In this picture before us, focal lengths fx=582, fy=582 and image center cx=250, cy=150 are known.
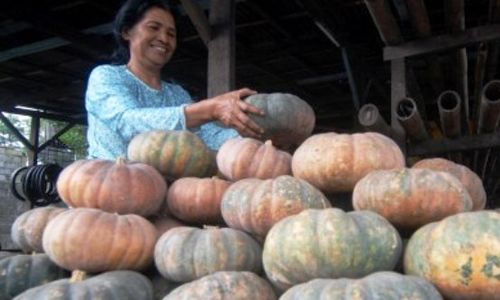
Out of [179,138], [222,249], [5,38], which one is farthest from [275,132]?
[5,38]

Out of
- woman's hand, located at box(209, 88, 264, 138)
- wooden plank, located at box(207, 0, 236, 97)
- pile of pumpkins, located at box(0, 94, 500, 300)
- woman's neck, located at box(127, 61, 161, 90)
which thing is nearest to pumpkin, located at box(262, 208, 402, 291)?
pile of pumpkins, located at box(0, 94, 500, 300)

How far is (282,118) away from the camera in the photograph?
9.60ft

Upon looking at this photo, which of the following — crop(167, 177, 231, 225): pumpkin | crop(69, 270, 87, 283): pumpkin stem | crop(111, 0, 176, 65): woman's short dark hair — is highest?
crop(111, 0, 176, 65): woman's short dark hair

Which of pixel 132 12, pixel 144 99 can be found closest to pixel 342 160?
pixel 144 99

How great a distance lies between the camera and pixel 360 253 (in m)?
1.73

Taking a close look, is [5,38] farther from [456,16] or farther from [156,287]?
[156,287]

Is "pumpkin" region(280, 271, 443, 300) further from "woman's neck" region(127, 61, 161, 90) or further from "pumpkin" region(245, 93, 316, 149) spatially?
"woman's neck" region(127, 61, 161, 90)

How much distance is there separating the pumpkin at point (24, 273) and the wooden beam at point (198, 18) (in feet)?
7.65

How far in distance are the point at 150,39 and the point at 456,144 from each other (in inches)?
108

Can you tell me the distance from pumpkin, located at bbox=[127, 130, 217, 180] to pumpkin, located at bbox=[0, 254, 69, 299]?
638 millimetres

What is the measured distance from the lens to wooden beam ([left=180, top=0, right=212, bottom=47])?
13.6ft

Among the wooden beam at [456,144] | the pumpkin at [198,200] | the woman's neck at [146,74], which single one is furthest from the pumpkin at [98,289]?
the wooden beam at [456,144]

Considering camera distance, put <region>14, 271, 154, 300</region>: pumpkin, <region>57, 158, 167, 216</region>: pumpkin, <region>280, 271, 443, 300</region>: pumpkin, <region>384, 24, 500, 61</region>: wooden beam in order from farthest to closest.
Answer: <region>384, 24, 500, 61</region>: wooden beam → <region>57, 158, 167, 216</region>: pumpkin → <region>14, 271, 154, 300</region>: pumpkin → <region>280, 271, 443, 300</region>: pumpkin

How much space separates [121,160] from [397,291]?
1391 mm
